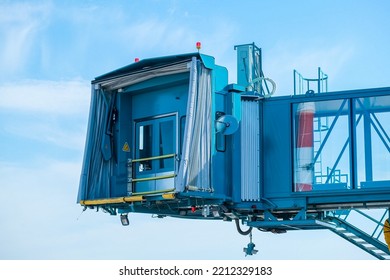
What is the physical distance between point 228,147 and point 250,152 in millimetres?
722

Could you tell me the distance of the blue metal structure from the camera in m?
25.1

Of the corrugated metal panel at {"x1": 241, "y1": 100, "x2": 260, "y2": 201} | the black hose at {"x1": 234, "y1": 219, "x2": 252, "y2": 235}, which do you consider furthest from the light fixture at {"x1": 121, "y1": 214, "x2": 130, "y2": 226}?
the corrugated metal panel at {"x1": 241, "y1": 100, "x2": 260, "y2": 201}

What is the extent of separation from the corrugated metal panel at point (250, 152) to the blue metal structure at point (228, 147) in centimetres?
3

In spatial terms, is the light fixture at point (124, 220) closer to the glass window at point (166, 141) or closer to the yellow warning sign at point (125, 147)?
the yellow warning sign at point (125, 147)

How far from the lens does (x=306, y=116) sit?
26.1 metres

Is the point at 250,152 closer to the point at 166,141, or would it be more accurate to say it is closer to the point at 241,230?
the point at 166,141

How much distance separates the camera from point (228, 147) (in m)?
26.0

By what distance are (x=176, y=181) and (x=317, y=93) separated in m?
5.28

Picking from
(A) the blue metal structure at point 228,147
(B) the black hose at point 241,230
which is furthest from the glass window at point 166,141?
(B) the black hose at point 241,230

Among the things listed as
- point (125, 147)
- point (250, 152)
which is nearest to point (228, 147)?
point (250, 152)

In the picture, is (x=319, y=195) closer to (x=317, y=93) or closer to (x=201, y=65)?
(x=317, y=93)

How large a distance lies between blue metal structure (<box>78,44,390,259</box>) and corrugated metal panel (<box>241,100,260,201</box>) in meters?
0.03
